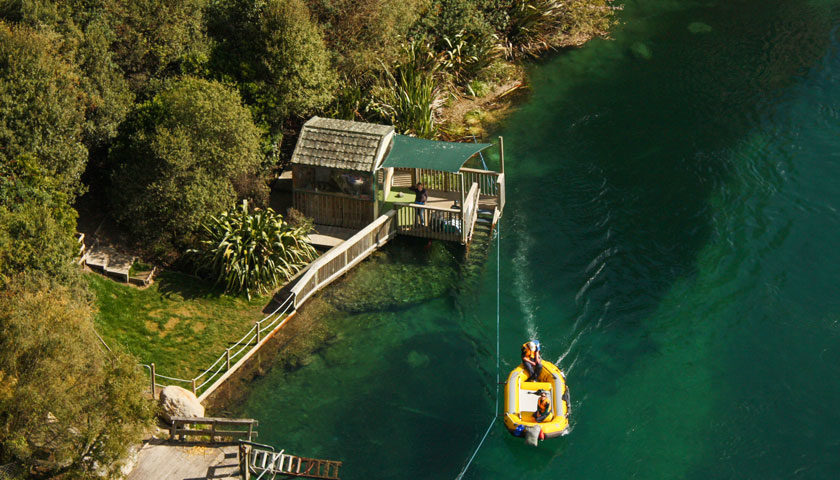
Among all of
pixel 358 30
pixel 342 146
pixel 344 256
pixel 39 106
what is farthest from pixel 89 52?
pixel 358 30

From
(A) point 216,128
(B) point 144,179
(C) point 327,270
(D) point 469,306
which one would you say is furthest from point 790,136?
(B) point 144,179

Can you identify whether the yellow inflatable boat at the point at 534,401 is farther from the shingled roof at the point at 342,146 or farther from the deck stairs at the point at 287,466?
the shingled roof at the point at 342,146

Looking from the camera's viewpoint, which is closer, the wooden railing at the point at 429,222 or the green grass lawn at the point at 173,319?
the green grass lawn at the point at 173,319

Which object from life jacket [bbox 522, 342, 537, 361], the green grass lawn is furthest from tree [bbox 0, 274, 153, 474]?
life jacket [bbox 522, 342, 537, 361]

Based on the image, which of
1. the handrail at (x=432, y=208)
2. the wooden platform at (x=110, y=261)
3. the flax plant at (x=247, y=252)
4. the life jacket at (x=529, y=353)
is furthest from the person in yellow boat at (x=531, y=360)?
the wooden platform at (x=110, y=261)

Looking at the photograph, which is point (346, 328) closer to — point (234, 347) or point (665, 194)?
point (234, 347)

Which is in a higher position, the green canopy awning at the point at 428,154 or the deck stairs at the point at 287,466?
the green canopy awning at the point at 428,154
